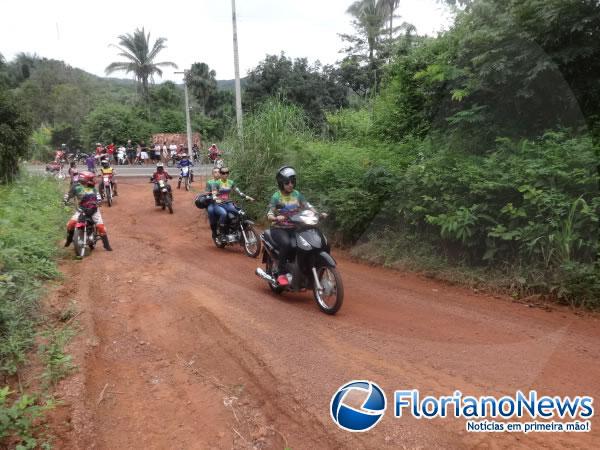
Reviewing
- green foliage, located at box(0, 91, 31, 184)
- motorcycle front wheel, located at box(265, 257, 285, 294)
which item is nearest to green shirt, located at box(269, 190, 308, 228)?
motorcycle front wheel, located at box(265, 257, 285, 294)

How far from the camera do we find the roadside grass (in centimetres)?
350

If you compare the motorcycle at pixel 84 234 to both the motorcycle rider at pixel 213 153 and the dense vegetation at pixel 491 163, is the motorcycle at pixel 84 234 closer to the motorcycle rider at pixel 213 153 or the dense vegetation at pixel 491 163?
the dense vegetation at pixel 491 163

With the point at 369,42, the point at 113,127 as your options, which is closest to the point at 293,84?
the point at 369,42

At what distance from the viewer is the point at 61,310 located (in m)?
6.25

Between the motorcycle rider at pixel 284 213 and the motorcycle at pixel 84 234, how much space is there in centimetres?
482

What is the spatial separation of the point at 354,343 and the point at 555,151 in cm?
410

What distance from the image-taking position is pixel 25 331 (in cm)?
515

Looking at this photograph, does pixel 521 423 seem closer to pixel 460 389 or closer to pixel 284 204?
pixel 460 389

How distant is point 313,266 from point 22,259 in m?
4.75

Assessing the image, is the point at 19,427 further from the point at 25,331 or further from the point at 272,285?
the point at 272,285

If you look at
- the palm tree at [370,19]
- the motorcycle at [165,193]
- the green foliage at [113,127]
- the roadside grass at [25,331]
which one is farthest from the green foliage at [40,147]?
the palm tree at [370,19]

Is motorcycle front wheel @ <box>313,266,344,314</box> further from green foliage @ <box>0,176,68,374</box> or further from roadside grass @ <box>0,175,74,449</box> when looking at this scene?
green foliage @ <box>0,176,68,374</box>

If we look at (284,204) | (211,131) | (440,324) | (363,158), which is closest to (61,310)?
(284,204)

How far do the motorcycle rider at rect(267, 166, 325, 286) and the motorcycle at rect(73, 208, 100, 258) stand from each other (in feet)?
15.8
